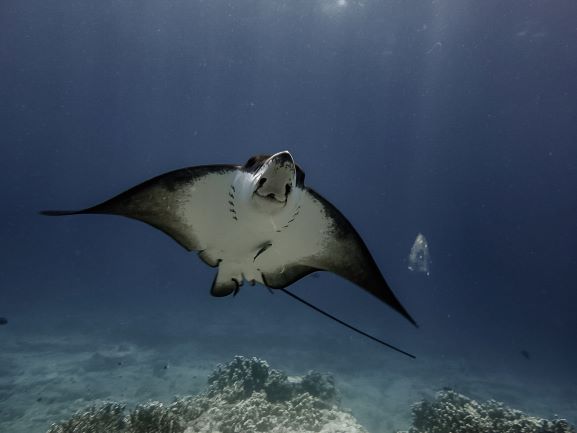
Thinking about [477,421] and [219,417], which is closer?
[219,417]

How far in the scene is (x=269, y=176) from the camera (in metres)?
2.20

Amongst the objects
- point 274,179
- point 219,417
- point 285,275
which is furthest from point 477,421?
point 274,179

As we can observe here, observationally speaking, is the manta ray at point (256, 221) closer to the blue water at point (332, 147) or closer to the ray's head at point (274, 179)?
the ray's head at point (274, 179)

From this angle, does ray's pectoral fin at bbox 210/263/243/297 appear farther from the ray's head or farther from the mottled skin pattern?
the ray's head

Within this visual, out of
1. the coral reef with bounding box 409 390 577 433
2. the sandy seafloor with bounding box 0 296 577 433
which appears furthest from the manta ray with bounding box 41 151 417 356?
the sandy seafloor with bounding box 0 296 577 433

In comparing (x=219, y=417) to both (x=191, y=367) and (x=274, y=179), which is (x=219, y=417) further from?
(x=191, y=367)

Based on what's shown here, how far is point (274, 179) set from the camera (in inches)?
87.4

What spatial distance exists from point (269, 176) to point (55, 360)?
16.0 m

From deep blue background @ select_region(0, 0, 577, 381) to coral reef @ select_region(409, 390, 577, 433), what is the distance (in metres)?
16.2

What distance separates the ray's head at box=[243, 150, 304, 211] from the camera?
7.01ft

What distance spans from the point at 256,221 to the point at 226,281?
1181mm

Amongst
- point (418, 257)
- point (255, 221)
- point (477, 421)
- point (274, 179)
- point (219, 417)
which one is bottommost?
point (219, 417)

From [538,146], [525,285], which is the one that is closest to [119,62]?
[538,146]

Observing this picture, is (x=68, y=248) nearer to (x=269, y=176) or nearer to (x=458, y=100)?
(x=458, y=100)
